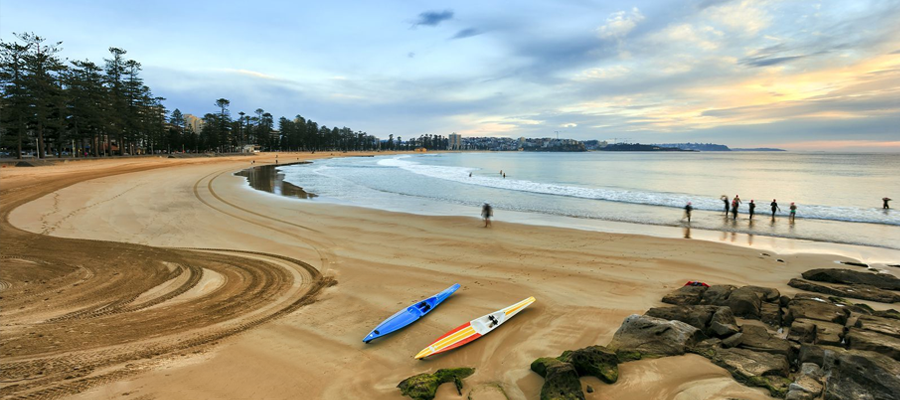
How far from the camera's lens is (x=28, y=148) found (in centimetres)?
5253

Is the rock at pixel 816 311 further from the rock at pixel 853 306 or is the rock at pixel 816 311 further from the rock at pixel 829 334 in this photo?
the rock at pixel 853 306

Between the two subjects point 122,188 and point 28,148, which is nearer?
point 122,188

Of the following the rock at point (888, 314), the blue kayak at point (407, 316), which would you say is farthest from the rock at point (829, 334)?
the blue kayak at point (407, 316)

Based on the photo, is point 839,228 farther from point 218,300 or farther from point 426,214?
point 218,300

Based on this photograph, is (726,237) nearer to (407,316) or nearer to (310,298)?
(407,316)

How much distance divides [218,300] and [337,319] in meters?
2.68

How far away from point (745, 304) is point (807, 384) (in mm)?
2629

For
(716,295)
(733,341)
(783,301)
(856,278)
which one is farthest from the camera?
(856,278)

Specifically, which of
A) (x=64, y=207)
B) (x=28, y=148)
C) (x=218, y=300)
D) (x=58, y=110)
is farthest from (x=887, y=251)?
(x=28, y=148)

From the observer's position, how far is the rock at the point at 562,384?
438cm

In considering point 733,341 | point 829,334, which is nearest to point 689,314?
point 733,341

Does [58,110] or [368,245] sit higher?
[58,110]

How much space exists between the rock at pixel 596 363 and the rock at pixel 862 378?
7.41ft

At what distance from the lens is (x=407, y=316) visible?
6.78 m
